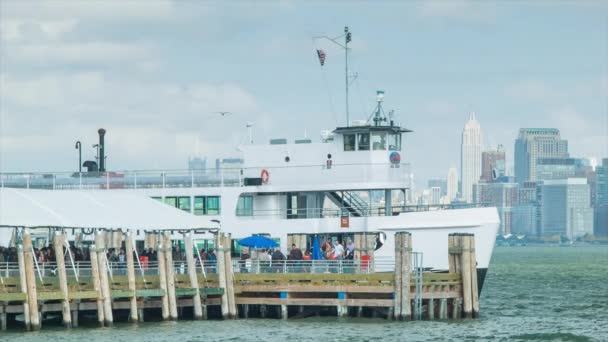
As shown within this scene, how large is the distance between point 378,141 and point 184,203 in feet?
27.4

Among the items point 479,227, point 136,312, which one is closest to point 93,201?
point 136,312

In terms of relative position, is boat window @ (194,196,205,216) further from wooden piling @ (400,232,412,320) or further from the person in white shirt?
wooden piling @ (400,232,412,320)

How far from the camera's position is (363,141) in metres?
61.1

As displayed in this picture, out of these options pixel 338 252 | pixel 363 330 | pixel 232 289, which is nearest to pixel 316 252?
pixel 338 252

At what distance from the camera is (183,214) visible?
54.3 m

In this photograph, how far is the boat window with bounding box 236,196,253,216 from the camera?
201ft

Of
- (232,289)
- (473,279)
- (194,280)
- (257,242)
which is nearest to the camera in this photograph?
(194,280)

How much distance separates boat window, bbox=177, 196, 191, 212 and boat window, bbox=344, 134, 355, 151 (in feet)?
22.4

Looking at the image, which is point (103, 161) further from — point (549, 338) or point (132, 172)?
point (549, 338)

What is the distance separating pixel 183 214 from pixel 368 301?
28.2 ft

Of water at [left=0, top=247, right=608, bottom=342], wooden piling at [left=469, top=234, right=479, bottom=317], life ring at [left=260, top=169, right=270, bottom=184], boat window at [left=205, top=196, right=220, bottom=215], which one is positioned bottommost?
water at [left=0, top=247, right=608, bottom=342]

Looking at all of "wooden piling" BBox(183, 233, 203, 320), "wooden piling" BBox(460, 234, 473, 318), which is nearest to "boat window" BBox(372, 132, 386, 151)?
"wooden piling" BBox(460, 234, 473, 318)

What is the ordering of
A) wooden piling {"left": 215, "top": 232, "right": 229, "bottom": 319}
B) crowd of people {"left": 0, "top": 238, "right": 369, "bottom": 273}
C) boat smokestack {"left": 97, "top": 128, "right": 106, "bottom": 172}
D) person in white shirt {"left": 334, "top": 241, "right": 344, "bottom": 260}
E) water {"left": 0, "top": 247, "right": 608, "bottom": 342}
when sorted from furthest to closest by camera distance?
boat smokestack {"left": 97, "top": 128, "right": 106, "bottom": 172}, person in white shirt {"left": 334, "top": 241, "right": 344, "bottom": 260}, crowd of people {"left": 0, "top": 238, "right": 369, "bottom": 273}, wooden piling {"left": 215, "top": 232, "right": 229, "bottom": 319}, water {"left": 0, "top": 247, "right": 608, "bottom": 342}

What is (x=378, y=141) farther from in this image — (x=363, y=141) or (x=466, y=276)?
(x=466, y=276)
